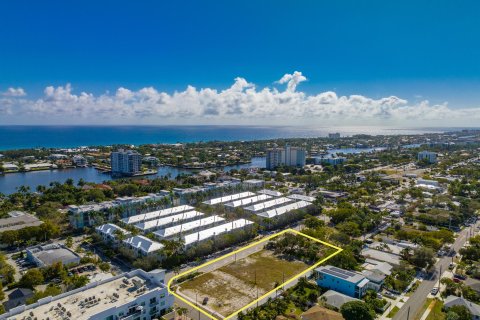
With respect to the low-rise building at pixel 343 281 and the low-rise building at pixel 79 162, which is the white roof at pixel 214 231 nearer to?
the low-rise building at pixel 343 281

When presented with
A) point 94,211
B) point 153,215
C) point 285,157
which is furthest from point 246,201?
point 285,157

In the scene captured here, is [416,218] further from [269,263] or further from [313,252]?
[269,263]

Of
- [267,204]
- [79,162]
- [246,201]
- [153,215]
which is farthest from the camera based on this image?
[79,162]

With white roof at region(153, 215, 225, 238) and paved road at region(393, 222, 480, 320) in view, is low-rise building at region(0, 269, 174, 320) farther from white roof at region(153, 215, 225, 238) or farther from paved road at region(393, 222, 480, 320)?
paved road at region(393, 222, 480, 320)

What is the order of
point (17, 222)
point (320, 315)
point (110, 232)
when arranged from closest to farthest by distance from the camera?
point (320, 315) → point (110, 232) → point (17, 222)

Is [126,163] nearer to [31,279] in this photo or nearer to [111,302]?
[31,279]

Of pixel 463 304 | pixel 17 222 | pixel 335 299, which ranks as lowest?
pixel 335 299

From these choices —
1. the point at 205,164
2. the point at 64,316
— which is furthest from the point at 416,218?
the point at 205,164

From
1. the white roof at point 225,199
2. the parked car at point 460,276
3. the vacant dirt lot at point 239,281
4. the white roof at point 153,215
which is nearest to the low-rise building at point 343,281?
the vacant dirt lot at point 239,281
